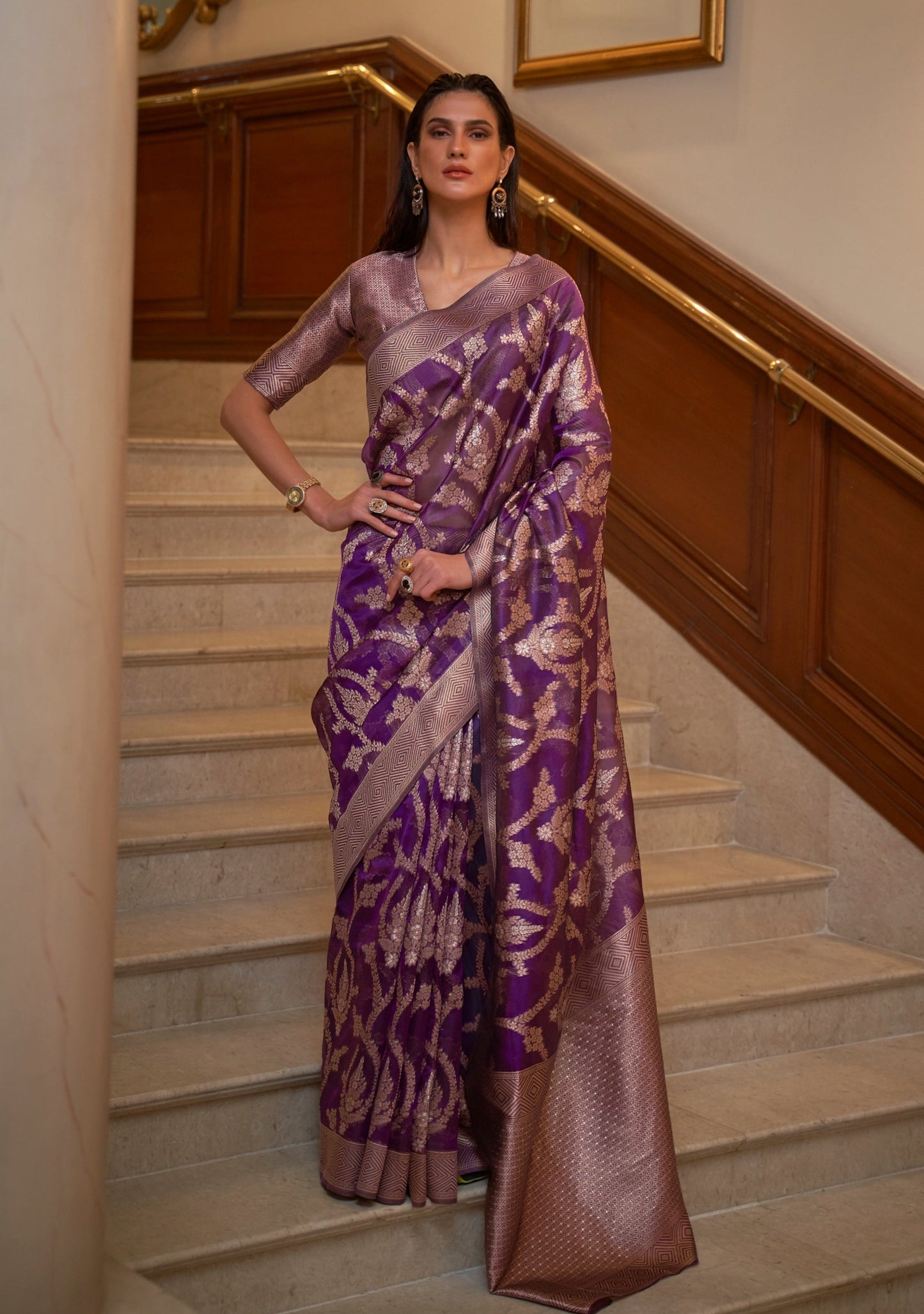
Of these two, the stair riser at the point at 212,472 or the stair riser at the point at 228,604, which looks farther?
the stair riser at the point at 212,472

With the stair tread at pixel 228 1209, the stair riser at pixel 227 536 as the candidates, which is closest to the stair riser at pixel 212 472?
the stair riser at pixel 227 536

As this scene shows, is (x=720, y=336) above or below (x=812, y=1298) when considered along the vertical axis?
above

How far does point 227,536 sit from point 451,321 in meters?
1.84

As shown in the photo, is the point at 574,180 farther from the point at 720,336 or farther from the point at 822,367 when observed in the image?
the point at 822,367

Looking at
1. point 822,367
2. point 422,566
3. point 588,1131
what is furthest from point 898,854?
point 422,566

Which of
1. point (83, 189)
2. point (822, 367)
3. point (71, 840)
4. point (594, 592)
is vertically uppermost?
point (83, 189)

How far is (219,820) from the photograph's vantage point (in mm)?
3074

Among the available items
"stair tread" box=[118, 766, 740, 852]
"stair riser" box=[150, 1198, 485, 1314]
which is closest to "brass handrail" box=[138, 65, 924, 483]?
"stair tread" box=[118, 766, 740, 852]

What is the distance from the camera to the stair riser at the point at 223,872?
2.93 meters

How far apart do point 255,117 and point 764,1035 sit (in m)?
3.38

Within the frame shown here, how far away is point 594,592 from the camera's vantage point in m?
2.33

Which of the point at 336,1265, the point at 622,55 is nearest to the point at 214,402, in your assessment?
the point at 622,55

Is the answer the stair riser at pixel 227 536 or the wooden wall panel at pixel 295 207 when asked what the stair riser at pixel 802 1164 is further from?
the wooden wall panel at pixel 295 207

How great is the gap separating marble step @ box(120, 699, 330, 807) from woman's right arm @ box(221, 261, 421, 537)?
0.87 meters
